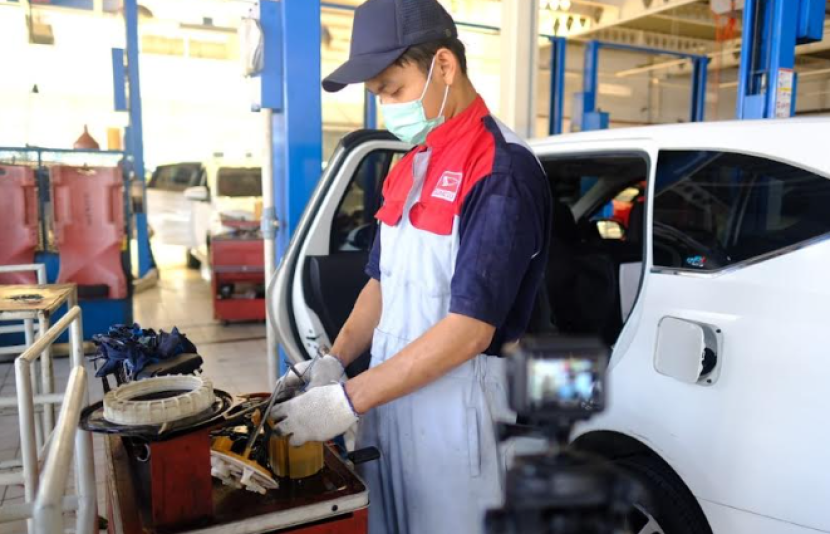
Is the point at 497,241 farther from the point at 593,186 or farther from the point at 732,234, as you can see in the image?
the point at 593,186

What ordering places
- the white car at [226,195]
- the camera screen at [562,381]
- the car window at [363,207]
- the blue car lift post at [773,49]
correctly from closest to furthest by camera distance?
the camera screen at [562,381]
the car window at [363,207]
the blue car lift post at [773,49]
the white car at [226,195]

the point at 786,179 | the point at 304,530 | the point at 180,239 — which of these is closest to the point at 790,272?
the point at 786,179

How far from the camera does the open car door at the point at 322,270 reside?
9.11 feet

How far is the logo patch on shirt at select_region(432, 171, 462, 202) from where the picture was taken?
1.50 metres

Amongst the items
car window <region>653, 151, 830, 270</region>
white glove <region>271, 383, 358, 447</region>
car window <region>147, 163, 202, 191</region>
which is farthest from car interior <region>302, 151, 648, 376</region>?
car window <region>147, 163, 202, 191</region>

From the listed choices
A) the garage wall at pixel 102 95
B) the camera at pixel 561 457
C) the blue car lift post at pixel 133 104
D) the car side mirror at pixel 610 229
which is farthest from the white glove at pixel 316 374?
the garage wall at pixel 102 95

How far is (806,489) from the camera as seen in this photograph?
1594 mm

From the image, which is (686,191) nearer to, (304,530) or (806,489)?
(806,489)

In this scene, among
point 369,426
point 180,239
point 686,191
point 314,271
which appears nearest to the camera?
point 369,426

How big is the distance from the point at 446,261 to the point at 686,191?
1010 millimetres

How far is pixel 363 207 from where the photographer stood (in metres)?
3.45

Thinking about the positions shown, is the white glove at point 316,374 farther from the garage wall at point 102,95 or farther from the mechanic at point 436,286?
the garage wall at point 102,95

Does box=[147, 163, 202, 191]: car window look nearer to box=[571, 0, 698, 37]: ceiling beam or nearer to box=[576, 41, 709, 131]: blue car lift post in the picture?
box=[576, 41, 709, 131]: blue car lift post

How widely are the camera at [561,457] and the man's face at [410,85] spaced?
0.77 m
